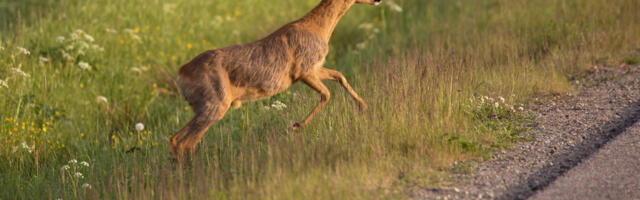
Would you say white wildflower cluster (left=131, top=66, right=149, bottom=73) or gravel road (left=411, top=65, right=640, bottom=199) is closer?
gravel road (left=411, top=65, right=640, bottom=199)

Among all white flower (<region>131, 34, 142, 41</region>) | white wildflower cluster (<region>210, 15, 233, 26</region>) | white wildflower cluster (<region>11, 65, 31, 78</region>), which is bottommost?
white wildflower cluster (<region>11, 65, 31, 78</region>)

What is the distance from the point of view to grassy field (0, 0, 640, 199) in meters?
5.72

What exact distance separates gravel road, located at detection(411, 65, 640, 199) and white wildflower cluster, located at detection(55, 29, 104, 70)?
20.4ft

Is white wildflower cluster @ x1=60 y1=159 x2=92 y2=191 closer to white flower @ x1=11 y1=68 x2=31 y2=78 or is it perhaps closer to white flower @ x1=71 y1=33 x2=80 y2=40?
white flower @ x1=11 y1=68 x2=31 y2=78

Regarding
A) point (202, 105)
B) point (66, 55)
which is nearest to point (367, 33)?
point (66, 55)

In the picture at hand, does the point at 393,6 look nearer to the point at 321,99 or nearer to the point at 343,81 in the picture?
the point at 343,81

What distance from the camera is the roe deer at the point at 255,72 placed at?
6.34m

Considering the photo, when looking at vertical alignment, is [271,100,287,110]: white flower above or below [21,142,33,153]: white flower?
above

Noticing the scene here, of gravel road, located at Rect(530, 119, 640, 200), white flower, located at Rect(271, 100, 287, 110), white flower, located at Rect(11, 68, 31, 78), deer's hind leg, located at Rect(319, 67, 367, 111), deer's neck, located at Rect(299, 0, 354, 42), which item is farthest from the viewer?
white flower, located at Rect(11, 68, 31, 78)

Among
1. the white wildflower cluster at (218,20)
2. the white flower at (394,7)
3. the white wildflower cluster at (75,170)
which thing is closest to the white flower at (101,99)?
the white wildflower cluster at (75,170)

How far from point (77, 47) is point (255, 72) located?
15.5ft

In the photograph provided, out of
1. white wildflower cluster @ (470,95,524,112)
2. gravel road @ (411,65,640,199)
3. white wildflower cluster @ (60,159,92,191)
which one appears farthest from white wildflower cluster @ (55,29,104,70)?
gravel road @ (411,65,640,199)

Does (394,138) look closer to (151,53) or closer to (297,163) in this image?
(297,163)

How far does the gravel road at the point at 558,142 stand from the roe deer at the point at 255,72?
163 cm
